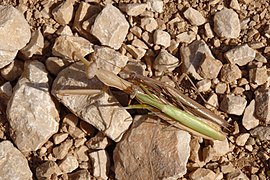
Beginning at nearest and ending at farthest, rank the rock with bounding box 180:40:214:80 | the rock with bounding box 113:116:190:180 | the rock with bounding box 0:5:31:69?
the rock with bounding box 113:116:190:180 → the rock with bounding box 0:5:31:69 → the rock with bounding box 180:40:214:80

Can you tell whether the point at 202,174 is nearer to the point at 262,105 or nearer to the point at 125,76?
the point at 262,105

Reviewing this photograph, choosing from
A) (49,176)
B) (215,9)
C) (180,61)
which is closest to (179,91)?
(180,61)

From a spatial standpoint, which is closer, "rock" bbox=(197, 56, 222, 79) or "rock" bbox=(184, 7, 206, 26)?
"rock" bbox=(197, 56, 222, 79)

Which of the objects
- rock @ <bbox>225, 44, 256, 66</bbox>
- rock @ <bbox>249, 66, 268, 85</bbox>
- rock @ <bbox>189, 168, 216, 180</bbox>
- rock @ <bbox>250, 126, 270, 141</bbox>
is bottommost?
rock @ <bbox>189, 168, 216, 180</bbox>

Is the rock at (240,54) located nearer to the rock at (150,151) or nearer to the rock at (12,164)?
the rock at (150,151)

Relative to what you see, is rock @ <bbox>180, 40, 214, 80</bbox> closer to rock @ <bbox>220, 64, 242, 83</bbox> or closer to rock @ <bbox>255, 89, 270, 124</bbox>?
rock @ <bbox>220, 64, 242, 83</bbox>

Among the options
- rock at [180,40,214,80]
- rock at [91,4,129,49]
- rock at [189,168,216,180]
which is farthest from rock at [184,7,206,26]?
rock at [189,168,216,180]

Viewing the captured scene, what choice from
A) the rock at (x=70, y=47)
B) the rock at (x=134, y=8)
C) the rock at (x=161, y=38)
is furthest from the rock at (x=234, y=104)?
the rock at (x=70, y=47)
